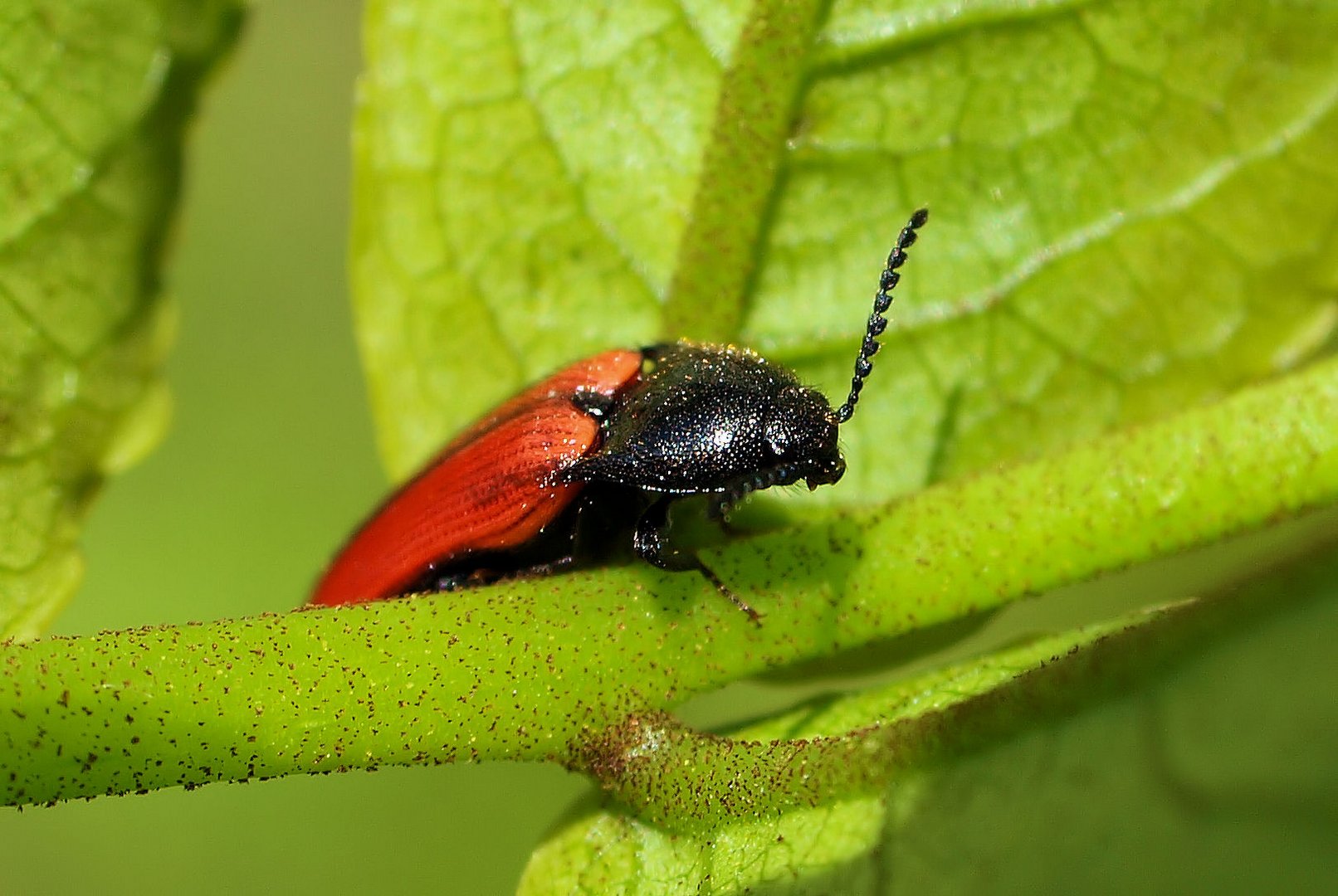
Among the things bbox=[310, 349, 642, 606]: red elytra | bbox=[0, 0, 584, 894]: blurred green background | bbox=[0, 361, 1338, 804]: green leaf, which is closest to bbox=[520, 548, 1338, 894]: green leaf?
bbox=[0, 361, 1338, 804]: green leaf

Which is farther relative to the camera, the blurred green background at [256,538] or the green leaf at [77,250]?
the blurred green background at [256,538]

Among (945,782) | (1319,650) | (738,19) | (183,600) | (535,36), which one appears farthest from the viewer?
(183,600)

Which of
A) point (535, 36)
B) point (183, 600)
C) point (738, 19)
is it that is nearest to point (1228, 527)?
point (738, 19)

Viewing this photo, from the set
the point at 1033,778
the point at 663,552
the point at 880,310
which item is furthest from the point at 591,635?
the point at 880,310

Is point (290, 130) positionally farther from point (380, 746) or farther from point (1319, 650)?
point (1319, 650)

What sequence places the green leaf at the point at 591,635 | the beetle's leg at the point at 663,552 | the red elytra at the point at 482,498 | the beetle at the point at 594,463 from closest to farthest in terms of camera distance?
the green leaf at the point at 591,635, the beetle's leg at the point at 663,552, the beetle at the point at 594,463, the red elytra at the point at 482,498

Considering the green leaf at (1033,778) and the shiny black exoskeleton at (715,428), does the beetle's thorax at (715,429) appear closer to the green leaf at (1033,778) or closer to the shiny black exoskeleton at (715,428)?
the shiny black exoskeleton at (715,428)

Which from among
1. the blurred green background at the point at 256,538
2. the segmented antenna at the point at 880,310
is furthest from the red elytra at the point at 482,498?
the blurred green background at the point at 256,538
